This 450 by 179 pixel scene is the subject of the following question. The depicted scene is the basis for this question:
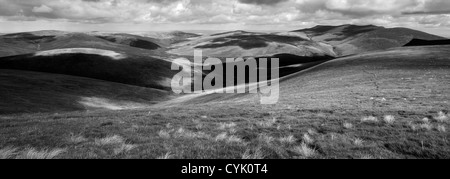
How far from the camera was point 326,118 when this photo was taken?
16203 mm

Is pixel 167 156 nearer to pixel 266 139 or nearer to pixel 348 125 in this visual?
pixel 266 139

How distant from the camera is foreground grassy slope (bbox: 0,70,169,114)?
52.6 m

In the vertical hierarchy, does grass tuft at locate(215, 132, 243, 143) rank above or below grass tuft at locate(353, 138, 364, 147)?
below

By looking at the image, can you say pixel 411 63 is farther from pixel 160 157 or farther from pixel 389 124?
pixel 160 157

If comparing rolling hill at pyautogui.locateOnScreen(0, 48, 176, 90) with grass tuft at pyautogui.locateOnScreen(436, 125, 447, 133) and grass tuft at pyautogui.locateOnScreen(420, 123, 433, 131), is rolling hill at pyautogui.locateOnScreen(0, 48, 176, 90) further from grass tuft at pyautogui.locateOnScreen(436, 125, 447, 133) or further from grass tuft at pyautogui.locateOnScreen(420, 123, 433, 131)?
grass tuft at pyautogui.locateOnScreen(436, 125, 447, 133)

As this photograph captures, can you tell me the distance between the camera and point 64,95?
2704 inches

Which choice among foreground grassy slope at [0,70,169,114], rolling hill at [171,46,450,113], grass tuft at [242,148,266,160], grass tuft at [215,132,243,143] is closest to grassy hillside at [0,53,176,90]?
foreground grassy slope at [0,70,169,114]

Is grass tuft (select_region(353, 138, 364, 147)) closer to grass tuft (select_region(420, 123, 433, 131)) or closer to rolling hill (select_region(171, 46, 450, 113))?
grass tuft (select_region(420, 123, 433, 131))

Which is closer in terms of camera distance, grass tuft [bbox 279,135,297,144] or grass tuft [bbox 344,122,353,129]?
grass tuft [bbox 279,135,297,144]

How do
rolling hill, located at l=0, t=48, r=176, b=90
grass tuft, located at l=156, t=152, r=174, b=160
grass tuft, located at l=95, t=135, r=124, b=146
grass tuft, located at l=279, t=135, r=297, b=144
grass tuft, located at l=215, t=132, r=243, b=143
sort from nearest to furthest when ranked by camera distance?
grass tuft, located at l=156, t=152, r=174, b=160 < grass tuft, located at l=95, t=135, r=124, b=146 < grass tuft, located at l=279, t=135, r=297, b=144 < grass tuft, located at l=215, t=132, r=243, b=143 < rolling hill, located at l=0, t=48, r=176, b=90

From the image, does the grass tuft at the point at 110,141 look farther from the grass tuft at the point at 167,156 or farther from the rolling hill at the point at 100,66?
the rolling hill at the point at 100,66

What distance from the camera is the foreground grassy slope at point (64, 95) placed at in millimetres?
52562

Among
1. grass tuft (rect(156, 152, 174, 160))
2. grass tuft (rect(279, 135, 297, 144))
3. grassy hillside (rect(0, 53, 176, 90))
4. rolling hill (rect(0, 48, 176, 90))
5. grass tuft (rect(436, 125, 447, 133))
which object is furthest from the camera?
rolling hill (rect(0, 48, 176, 90))

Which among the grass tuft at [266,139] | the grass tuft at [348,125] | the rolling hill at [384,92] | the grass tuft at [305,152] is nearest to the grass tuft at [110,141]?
the grass tuft at [266,139]
